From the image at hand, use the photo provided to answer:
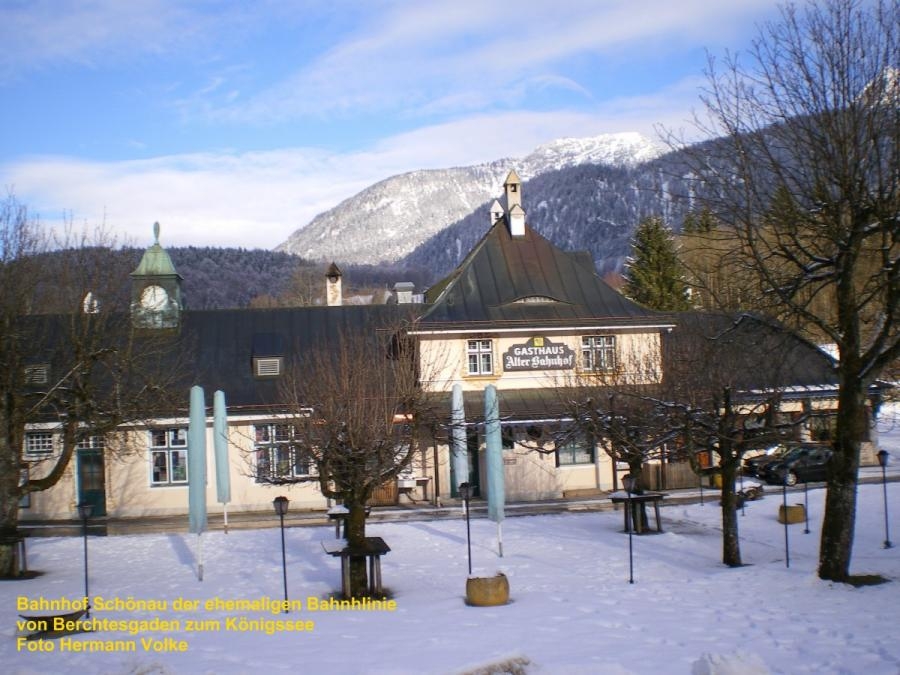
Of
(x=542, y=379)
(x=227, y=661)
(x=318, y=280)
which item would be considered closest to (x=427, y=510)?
(x=542, y=379)

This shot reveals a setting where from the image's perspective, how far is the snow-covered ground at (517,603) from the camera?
9734 mm

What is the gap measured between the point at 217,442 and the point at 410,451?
8135 mm

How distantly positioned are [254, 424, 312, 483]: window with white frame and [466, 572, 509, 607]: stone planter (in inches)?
176

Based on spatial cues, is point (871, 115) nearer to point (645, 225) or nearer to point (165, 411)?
point (165, 411)

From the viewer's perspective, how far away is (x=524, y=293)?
96.2 feet

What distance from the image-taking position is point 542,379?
28.3m

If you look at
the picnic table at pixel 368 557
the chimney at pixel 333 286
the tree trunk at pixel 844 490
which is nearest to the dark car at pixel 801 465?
the tree trunk at pixel 844 490

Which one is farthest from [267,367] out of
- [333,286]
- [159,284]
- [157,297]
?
[333,286]

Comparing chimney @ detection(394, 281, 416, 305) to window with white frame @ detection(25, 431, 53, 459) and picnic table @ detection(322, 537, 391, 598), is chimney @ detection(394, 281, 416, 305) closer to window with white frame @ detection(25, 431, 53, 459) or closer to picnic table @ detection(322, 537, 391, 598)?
window with white frame @ detection(25, 431, 53, 459)

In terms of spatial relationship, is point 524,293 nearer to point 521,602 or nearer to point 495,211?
point 495,211

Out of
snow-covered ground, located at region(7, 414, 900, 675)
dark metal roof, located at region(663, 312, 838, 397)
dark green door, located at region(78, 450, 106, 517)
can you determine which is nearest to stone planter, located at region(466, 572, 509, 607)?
snow-covered ground, located at region(7, 414, 900, 675)

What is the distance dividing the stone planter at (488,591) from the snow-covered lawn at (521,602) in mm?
205

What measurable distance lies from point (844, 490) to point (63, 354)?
53.7ft

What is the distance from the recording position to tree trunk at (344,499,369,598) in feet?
47.1
